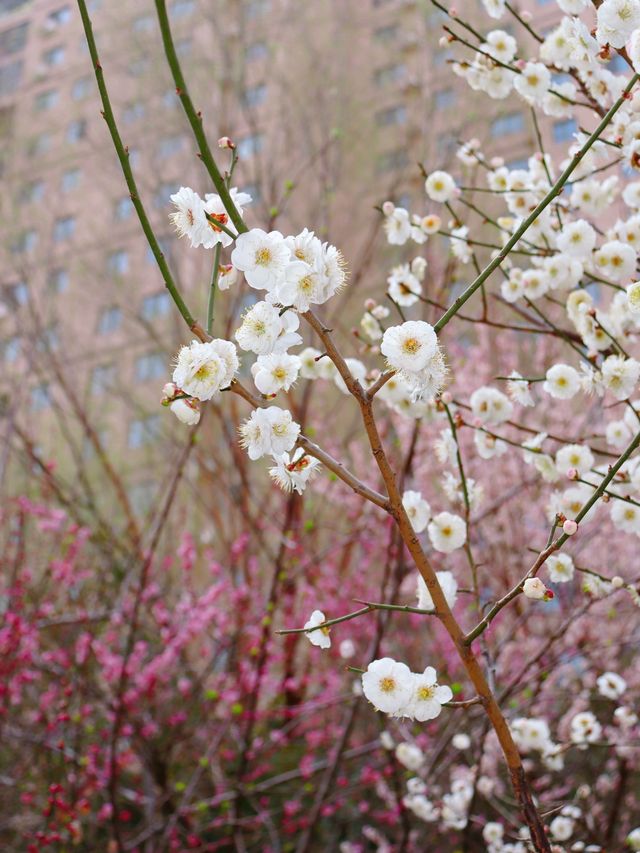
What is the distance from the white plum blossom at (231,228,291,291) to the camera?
44.6 inches

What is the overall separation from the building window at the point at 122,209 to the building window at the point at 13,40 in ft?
20.0

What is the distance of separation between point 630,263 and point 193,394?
1330 millimetres

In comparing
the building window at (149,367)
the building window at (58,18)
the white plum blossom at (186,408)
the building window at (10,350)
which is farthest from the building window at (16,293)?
the building window at (58,18)

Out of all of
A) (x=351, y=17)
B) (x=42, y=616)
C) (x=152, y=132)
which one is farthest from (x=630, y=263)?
(x=351, y=17)

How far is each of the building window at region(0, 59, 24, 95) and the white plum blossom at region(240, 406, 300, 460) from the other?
1316 centimetres

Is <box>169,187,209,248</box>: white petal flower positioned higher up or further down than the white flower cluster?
higher up

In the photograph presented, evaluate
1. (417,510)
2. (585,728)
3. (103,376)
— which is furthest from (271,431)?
(103,376)

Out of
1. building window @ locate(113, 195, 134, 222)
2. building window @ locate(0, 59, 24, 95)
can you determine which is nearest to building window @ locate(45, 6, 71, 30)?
building window @ locate(0, 59, 24, 95)

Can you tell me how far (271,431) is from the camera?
46.3 inches

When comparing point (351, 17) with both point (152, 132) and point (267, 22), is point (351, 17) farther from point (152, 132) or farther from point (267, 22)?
Answer: point (152, 132)

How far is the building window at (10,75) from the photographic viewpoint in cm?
1242

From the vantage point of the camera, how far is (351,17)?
906 centimetres

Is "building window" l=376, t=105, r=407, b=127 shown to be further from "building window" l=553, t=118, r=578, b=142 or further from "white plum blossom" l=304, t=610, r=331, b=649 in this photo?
"white plum blossom" l=304, t=610, r=331, b=649

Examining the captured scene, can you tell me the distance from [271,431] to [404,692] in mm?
471
